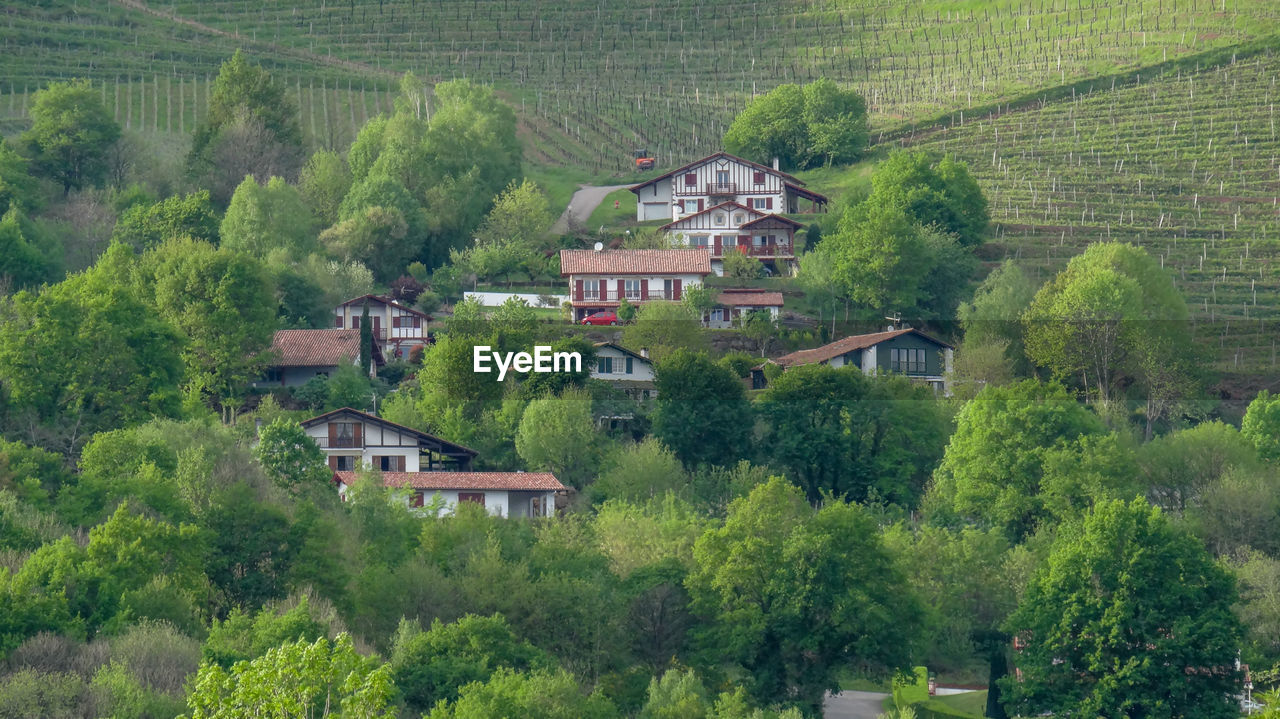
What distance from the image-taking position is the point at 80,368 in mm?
76125

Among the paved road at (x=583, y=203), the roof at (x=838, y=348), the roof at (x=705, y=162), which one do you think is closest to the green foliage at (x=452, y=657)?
the roof at (x=838, y=348)

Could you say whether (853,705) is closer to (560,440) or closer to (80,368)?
(560,440)

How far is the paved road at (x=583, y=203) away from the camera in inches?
4170

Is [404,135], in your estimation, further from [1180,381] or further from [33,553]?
[33,553]

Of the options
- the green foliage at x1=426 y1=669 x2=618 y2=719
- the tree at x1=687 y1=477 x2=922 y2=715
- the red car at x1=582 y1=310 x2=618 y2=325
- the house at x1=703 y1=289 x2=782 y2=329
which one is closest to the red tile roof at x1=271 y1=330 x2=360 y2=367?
the red car at x1=582 y1=310 x2=618 y2=325

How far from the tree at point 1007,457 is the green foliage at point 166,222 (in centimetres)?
3453

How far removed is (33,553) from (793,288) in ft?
144

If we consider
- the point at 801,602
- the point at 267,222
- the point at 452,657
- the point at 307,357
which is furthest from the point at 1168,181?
the point at 452,657

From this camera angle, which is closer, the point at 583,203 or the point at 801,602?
the point at 801,602

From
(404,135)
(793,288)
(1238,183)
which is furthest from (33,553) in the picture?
(1238,183)

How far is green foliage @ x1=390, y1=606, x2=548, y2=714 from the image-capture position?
5372 cm

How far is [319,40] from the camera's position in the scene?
138 m

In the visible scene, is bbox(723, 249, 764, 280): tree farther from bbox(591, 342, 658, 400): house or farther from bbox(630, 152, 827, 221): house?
bbox(591, 342, 658, 400): house

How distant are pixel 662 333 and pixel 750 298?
7.30 m
